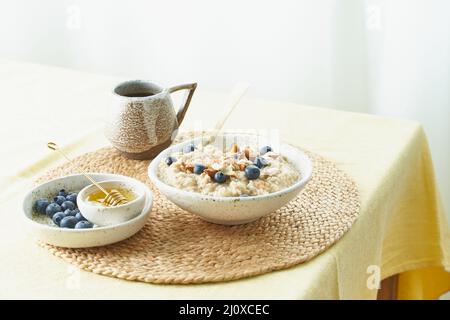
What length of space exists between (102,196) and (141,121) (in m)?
0.21

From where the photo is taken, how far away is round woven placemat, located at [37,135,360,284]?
37.3 inches

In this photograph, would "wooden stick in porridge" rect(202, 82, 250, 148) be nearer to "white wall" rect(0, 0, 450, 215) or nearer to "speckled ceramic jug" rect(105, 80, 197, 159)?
"speckled ceramic jug" rect(105, 80, 197, 159)

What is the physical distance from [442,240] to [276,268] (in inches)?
22.5

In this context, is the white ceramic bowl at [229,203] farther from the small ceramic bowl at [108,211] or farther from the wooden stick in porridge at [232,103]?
the wooden stick in porridge at [232,103]

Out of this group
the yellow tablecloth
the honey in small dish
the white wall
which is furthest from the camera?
the white wall

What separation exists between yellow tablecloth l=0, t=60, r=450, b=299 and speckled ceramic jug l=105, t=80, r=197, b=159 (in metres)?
0.14

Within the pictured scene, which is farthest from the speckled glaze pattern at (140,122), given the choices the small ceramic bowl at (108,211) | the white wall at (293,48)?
the white wall at (293,48)

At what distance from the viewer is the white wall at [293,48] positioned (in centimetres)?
193

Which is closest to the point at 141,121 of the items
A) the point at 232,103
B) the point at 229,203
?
the point at 232,103

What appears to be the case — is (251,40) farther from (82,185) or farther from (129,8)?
(82,185)

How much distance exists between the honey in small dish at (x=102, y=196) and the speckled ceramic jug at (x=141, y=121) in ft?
0.60

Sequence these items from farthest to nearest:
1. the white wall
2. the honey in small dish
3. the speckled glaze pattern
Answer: the white wall
the speckled glaze pattern
the honey in small dish

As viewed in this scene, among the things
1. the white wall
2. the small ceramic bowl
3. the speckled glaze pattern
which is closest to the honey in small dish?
the small ceramic bowl

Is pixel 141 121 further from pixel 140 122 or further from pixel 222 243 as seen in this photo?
pixel 222 243
